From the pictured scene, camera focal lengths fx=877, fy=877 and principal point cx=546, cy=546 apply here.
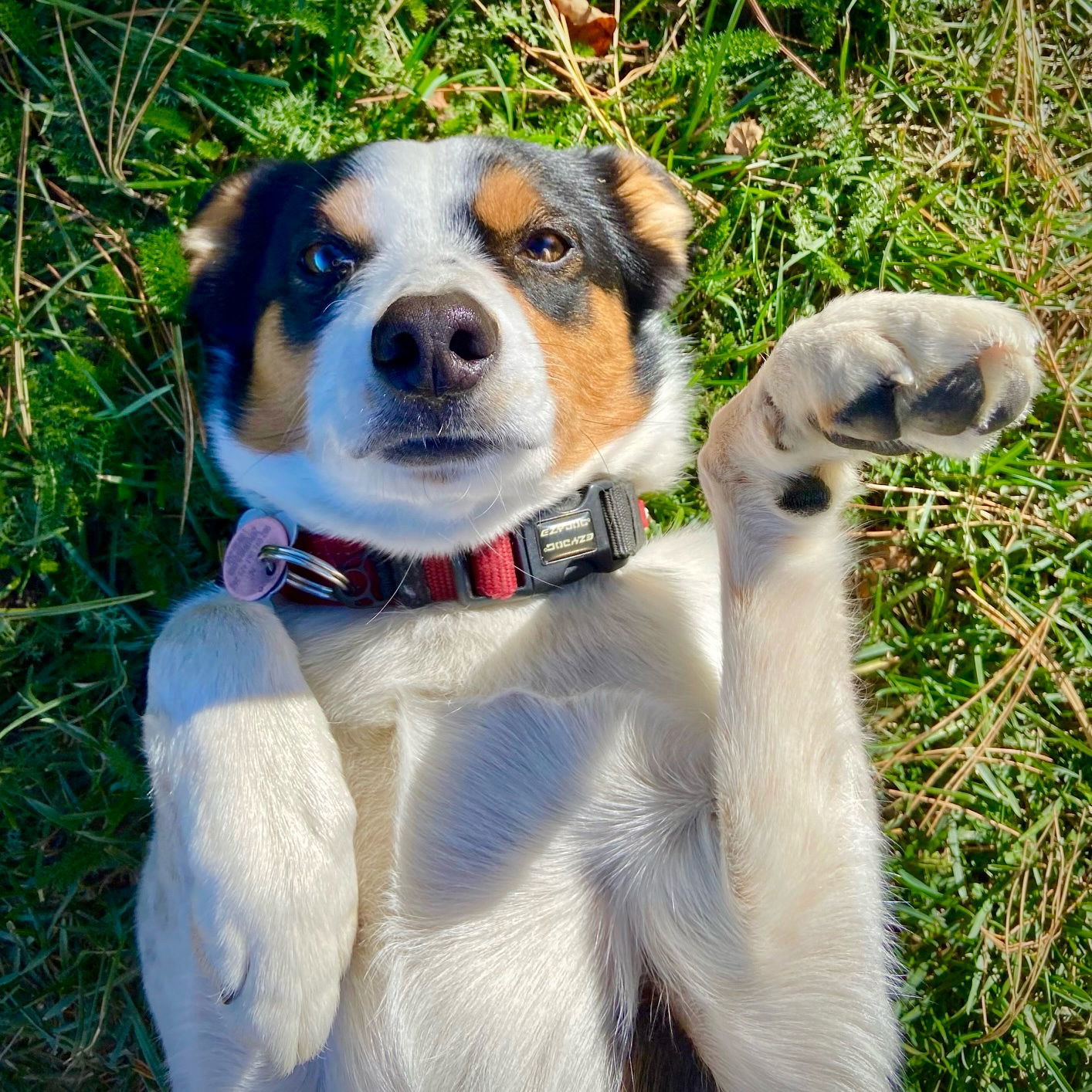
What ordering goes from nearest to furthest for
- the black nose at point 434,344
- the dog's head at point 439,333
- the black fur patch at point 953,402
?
the black fur patch at point 953,402 < the black nose at point 434,344 < the dog's head at point 439,333

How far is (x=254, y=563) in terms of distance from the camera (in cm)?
265

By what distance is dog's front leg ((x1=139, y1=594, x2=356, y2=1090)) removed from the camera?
2.08m

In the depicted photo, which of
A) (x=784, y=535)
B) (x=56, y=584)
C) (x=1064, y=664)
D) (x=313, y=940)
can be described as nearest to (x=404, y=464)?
(x=784, y=535)

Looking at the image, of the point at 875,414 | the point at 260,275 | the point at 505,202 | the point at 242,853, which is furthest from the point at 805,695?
the point at 260,275

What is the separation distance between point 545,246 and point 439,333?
0.77m

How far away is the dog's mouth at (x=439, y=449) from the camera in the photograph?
218 centimetres

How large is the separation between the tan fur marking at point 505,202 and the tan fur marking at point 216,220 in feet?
3.07

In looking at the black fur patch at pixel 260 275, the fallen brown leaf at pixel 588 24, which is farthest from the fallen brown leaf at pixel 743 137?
the black fur patch at pixel 260 275

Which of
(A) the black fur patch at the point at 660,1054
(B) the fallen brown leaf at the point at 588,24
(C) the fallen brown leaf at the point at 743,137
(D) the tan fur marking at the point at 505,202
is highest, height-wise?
(B) the fallen brown leaf at the point at 588,24

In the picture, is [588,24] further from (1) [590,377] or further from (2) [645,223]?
(1) [590,377]

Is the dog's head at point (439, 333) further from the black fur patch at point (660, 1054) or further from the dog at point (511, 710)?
the black fur patch at point (660, 1054)

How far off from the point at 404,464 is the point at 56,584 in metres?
1.88

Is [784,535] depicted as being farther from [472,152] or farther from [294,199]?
[294,199]

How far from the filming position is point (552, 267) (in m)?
2.61
